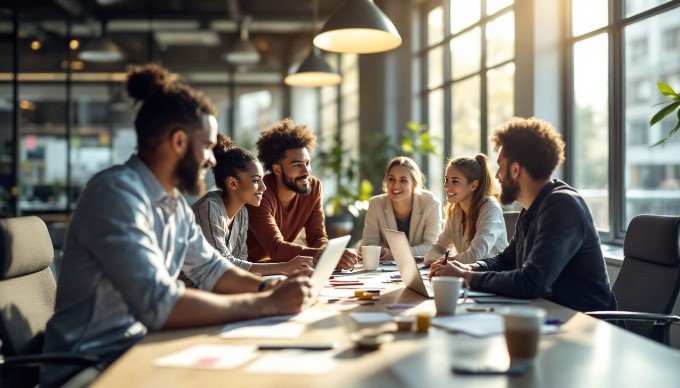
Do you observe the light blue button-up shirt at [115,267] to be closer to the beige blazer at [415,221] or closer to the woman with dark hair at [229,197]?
the woman with dark hair at [229,197]

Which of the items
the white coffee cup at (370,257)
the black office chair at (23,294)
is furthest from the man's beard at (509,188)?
the black office chair at (23,294)

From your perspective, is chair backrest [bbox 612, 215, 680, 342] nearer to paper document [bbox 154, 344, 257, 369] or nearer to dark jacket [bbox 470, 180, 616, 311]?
dark jacket [bbox 470, 180, 616, 311]

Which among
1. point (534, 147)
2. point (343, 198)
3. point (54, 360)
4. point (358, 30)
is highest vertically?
point (358, 30)

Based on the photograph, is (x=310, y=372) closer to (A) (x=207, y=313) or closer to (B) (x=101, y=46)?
(A) (x=207, y=313)

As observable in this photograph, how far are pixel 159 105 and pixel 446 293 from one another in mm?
982

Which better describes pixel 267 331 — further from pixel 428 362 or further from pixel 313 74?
pixel 313 74

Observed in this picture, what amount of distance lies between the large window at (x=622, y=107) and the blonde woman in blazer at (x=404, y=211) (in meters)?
1.29

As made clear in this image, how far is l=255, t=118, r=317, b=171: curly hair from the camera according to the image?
4160mm

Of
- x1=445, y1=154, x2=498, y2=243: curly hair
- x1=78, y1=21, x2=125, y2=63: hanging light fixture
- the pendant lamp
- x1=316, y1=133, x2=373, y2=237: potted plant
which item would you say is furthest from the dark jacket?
x1=78, y1=21, x2=125, y2=63: hanging light fixture

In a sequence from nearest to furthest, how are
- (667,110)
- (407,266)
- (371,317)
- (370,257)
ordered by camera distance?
(371,317) < (407,266) < (667,110) < (370,257)

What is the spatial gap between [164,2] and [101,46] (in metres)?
1.81

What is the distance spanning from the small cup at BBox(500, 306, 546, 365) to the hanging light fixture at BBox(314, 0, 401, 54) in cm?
247

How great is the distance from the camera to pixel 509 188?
280cm

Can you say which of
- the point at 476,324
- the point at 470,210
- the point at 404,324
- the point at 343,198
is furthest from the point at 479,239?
the point at 343,198
